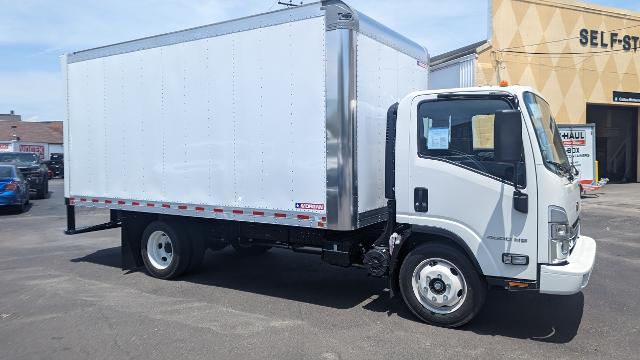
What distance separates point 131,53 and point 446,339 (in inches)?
219

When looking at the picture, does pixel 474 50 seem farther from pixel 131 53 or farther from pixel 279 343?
pixel 279 343

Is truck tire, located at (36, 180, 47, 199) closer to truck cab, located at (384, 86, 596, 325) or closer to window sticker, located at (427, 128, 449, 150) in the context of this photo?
truck cab, located at (384, 86, 596, 325)

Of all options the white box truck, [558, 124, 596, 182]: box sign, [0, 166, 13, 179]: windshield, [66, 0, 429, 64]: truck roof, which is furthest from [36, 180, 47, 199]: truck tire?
[558, 124, 596, 182]: box sign

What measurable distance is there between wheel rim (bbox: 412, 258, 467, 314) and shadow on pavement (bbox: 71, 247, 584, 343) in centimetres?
31

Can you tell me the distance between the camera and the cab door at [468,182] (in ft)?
16.1

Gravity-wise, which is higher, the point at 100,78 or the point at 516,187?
the point at 100,78

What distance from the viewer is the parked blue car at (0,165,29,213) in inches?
619

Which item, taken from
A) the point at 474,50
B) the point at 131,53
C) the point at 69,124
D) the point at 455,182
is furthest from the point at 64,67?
the point at 474,50

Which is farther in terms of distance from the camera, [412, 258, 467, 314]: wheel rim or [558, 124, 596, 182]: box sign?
[558, 124, 596, 182]: box sign

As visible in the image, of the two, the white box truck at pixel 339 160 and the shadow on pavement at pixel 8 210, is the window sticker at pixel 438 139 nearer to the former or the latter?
the white box truck at pixel 339 160

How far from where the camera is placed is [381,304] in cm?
625

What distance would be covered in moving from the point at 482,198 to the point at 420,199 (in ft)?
2.07

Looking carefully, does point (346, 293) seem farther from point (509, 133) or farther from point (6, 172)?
point (6, 172)

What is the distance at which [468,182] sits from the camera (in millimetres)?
5121
